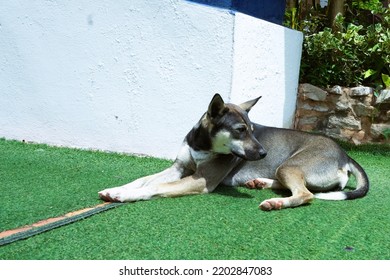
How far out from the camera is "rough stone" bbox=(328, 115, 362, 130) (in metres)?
7.22

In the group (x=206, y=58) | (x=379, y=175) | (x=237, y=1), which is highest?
(x=237, y=1)

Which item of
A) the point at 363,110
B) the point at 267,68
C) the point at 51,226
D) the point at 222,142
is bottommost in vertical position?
the point at 51,226

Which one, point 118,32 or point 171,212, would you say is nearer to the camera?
point 171,212

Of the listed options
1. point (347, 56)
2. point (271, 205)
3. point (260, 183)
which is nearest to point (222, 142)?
point (260, 183)

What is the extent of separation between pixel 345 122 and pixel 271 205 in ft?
12.4

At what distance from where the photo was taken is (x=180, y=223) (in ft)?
11.1

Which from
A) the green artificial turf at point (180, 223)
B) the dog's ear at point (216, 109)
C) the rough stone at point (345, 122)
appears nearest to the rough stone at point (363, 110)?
the rough stone at point (345, 122)

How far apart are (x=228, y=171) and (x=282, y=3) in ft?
9.77

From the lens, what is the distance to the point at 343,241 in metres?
3.21

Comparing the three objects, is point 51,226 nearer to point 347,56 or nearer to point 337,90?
point 337,90

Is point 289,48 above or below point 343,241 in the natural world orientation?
above

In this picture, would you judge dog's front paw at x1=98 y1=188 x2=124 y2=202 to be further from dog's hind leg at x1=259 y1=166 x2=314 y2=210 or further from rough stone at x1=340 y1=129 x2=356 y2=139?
rough stone at x1=340 y1=129 x2=356 y2=139
